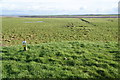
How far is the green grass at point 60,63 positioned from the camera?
23.6ft

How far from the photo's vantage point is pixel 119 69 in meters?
7.52

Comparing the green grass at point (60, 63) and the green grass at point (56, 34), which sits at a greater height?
the green grass at point (56, 34)

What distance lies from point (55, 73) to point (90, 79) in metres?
2.48

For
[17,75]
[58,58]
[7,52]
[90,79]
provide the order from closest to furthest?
[90,79]
[17,75]
[58,58]
[7,52]

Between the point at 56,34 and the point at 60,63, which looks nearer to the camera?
the point at 60,63

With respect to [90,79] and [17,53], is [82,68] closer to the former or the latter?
[90,79]

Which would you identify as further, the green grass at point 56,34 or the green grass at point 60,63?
the green grass at point 56,34

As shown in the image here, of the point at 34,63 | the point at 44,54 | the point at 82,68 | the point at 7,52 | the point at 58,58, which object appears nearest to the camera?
the point at 82,68

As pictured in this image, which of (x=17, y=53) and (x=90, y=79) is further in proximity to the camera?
(x=17, y=53)

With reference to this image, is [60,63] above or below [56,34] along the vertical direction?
below

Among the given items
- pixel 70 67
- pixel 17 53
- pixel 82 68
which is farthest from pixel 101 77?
pixel 17 53

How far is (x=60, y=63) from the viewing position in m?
8.41

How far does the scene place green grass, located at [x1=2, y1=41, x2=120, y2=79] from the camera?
23.6 feet

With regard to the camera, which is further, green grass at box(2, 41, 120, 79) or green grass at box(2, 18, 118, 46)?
green grass at box(2, 18, 118, 46)
